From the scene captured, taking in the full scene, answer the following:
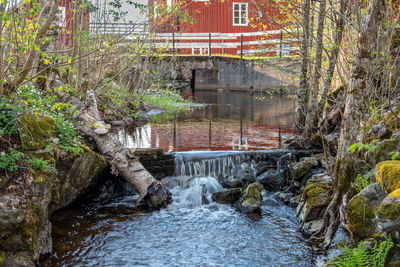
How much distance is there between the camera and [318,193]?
605 cm

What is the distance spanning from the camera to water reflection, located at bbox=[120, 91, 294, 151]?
410 inches

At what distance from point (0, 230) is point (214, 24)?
25816 mm

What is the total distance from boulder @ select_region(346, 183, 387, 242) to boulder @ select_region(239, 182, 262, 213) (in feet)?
8.48

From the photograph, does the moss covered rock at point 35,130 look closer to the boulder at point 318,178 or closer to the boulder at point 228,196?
the boulder at point 228,196

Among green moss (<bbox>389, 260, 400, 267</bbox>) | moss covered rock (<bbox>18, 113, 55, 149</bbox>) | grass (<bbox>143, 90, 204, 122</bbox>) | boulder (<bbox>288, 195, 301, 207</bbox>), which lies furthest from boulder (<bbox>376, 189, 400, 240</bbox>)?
grass (<bbox>143, 90, 204, 122</bbox>)

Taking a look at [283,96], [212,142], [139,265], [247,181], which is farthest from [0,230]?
[283,96]

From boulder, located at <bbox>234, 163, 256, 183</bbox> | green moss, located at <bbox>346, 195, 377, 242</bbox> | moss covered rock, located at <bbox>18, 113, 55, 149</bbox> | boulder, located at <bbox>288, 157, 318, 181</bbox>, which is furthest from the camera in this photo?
boulder, located at <bbox>234, 163, 256, 183</bbox>

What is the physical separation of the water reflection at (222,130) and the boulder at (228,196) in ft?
8.34

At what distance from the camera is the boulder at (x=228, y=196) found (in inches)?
285

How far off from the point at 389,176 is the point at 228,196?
363cm

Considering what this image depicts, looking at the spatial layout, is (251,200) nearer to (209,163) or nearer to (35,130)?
(209,163)

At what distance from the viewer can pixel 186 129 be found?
12.7m

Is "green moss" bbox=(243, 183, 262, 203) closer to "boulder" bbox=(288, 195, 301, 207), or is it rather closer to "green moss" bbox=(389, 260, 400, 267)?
"boulder" bbox=(288, 195, 301, 207)

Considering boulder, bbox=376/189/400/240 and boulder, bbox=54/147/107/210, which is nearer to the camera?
Result: boulder, bbox=376/189/400/240
